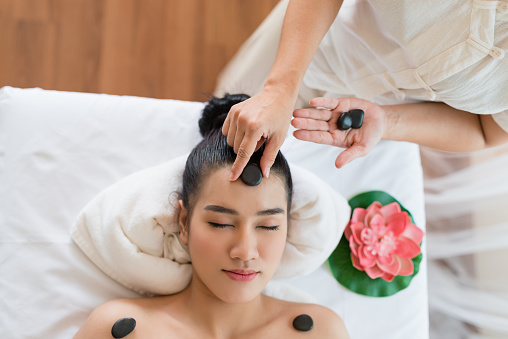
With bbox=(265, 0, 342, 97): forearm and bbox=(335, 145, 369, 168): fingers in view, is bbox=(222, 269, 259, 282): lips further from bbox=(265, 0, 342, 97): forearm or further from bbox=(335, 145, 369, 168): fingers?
bbox=(265, 0, 342, 97): forearm

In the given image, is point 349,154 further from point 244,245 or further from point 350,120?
point 244,245

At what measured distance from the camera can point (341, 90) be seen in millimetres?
1602

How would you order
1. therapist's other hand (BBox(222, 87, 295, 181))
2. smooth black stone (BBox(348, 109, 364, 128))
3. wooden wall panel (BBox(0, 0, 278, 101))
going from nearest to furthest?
1. therapist's other hand (BBox(222, 87, 295, 181))
2. smooth black stone (BBox(348, 109, 364, 128))
3. wooden wall panel (BBox(0, 0, 278, 101))

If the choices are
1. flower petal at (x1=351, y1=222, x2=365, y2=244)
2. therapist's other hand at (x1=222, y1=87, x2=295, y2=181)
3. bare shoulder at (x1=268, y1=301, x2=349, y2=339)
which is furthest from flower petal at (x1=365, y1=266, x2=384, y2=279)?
therapist's other hand at (x1=222, y1=87, x2=295, y2=181)

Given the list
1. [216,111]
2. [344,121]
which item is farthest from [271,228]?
[216,111]

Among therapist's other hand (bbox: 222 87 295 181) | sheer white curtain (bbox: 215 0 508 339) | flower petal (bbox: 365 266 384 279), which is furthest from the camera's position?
sheer white curtain (bbox: 215 0 508 339)

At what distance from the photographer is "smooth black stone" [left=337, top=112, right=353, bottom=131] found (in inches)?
48.3

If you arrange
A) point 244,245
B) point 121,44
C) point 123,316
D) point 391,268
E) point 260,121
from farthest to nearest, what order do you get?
1. point 121,44
2. point 391,268
3. point 123,316
4. point 244,245
5. point 260,121

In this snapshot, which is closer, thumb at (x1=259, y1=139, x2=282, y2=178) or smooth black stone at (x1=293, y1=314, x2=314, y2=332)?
thumb at (x1=259, y1=139, x2=282, y2=178)

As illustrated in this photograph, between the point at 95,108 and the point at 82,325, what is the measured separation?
2.45ft

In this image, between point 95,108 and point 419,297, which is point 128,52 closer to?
point 95,108

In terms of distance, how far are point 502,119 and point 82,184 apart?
52.4 inches

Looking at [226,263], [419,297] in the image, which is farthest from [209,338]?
[419,297]

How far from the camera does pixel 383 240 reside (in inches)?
63.5
